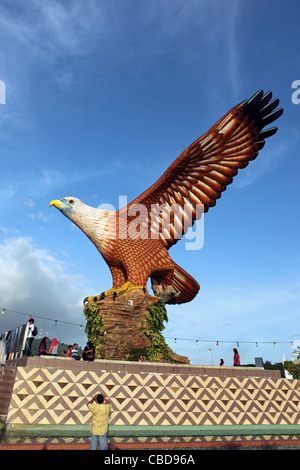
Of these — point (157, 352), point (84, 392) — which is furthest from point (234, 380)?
point (84, 392)

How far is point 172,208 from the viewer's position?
1365 centimetres

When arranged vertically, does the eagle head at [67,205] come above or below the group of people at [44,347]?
above

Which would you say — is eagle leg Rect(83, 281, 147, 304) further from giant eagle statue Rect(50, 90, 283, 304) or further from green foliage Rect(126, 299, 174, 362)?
green foliage Rect(126, 299, 174, 362)

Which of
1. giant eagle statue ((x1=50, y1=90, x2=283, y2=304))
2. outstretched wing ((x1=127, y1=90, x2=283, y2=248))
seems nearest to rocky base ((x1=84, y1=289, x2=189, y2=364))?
giant eagle statue ((x1=50, y1=90, x2=283, y2=304))

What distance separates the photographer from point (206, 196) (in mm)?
13086

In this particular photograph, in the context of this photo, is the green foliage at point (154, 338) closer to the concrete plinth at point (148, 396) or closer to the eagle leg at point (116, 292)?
the eagle leg at point (116, 292)

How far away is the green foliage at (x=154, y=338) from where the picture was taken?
1089 cm

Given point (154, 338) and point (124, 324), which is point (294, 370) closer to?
point (154, 338)

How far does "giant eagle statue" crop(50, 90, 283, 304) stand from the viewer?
1209 cm

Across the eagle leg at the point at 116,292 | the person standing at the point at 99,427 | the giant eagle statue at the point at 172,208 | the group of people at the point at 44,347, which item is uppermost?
the giant eagle statue at the point at 172,208

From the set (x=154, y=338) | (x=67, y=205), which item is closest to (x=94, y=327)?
(x=154, y=338)

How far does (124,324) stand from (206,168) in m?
6.63

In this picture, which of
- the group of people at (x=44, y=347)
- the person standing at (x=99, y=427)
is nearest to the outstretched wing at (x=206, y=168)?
the group of people at (x=44, y=347)
